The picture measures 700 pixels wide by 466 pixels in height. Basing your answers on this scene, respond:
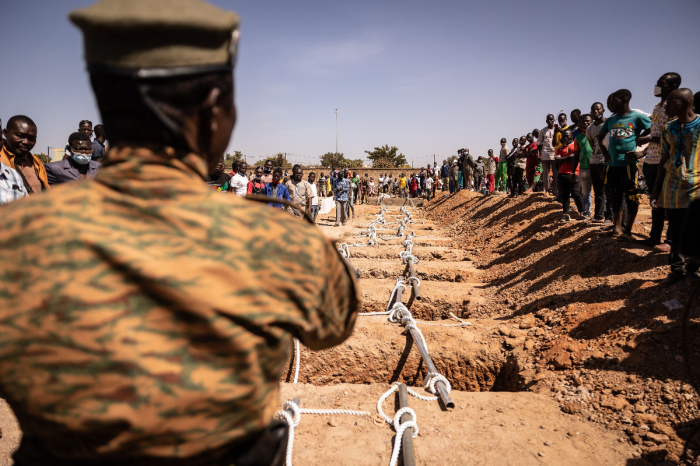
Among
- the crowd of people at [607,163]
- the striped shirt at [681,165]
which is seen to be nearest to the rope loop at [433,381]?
the crowd of people at [607,163]

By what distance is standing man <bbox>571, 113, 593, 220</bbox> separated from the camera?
6047 millimetres

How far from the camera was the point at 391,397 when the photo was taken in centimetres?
270

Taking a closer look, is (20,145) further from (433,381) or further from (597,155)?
(597,155)

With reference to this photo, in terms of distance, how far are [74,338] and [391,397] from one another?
2257mm

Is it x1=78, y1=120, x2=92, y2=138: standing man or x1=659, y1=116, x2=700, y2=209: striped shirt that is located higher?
x1=78, y1=120, x2=92, y2=138: standing man

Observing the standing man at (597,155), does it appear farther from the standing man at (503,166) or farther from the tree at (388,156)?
the tree at (388,156)

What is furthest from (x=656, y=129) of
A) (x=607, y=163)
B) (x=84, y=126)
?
(x=84, y=126)

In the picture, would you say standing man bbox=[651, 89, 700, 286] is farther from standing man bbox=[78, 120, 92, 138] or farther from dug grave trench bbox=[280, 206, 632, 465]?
standing man bbox=[78, 120, 92, 138]

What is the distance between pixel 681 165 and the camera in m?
3.49

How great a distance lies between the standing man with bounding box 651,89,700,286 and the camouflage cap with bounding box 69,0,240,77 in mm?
3772

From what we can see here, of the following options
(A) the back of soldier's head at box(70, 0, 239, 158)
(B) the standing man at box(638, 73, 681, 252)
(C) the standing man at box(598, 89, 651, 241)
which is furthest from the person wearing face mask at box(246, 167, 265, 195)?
(A) the back of soldier's head at box(70, 0, 239, 158)

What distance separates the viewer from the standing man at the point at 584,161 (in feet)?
19.8

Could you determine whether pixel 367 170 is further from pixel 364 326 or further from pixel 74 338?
pixel 74 338

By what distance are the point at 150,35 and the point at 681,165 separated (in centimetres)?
411
